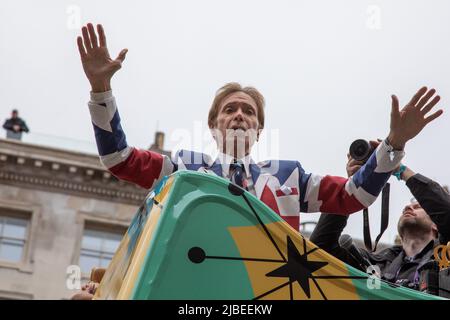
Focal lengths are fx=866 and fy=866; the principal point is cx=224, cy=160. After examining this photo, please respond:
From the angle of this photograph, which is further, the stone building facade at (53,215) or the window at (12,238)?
the window at (12,238)

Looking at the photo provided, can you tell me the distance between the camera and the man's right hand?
392 centimetres

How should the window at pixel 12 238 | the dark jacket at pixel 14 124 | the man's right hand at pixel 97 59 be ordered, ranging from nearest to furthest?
the man's right hand at pixel 97 59 < the window at pixel 12 238 < the dark jacket at pixel 14 124

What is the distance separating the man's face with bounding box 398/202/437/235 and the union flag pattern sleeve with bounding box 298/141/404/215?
6.53ft

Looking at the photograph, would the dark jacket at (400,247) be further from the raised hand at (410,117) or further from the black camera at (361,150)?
the raised hand at (410,117)

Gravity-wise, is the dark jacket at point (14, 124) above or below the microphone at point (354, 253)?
above

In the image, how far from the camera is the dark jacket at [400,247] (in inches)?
197

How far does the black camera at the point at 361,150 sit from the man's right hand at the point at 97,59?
1.24 m

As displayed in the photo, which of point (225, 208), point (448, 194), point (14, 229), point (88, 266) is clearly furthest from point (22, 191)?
point (225, 208)

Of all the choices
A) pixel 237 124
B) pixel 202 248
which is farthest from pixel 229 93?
pixel 202 248

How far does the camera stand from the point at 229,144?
4.17 meters

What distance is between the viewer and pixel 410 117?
13.1 ft

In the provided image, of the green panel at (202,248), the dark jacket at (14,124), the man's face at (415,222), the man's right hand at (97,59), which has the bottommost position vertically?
the green panel at (202,248)

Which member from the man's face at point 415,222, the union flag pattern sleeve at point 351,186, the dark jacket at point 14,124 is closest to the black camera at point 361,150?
the union flag pattern sleeve at point 351,186
